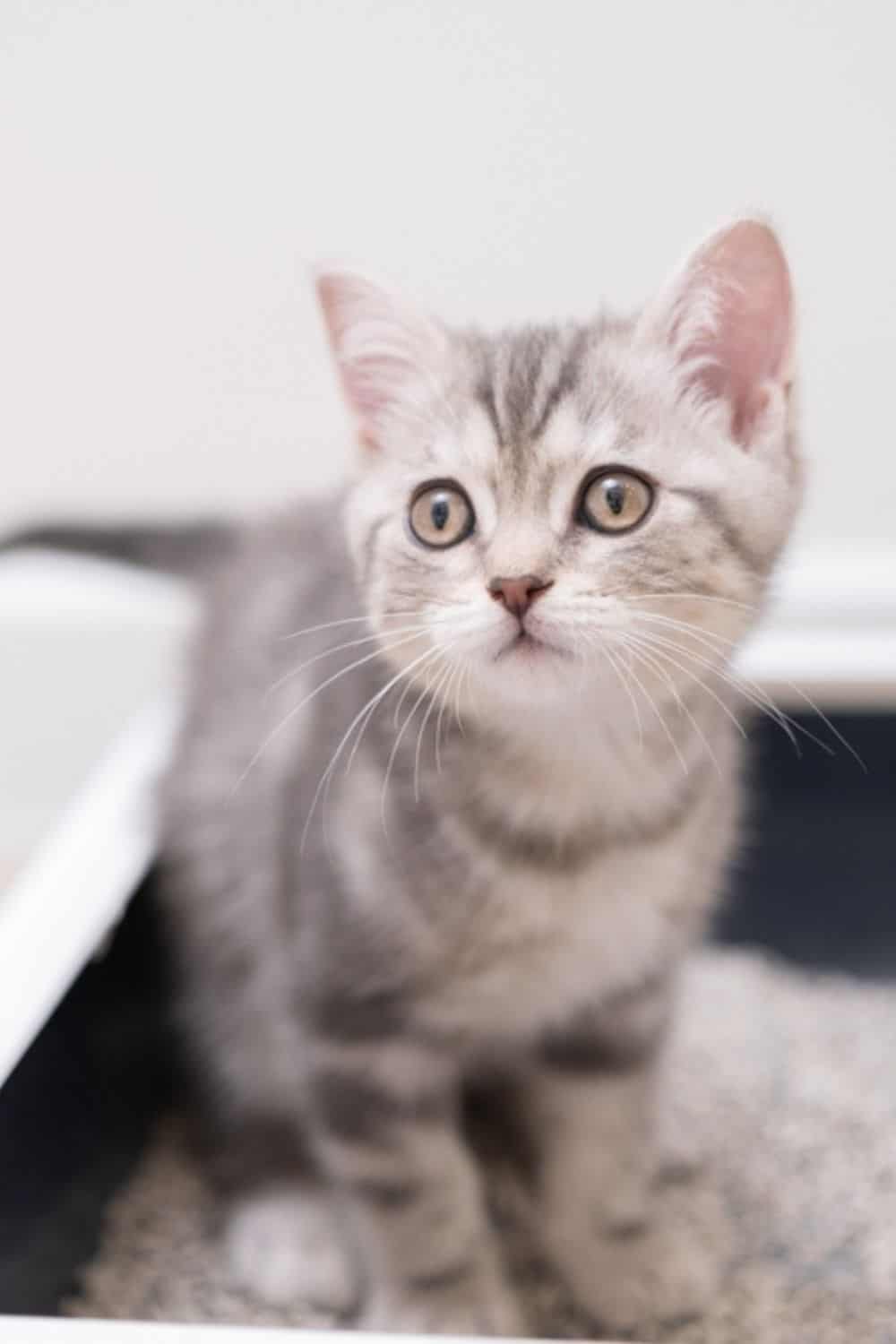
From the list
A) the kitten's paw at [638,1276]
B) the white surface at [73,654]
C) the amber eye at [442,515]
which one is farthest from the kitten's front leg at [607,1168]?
the white surface at [73,654]

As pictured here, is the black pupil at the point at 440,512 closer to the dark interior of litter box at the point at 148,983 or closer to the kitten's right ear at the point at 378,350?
the kitten's right ear at the point at 378,350

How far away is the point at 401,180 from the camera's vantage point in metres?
1.47

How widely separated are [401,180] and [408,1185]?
978 millimetres

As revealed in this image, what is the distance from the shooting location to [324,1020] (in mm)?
1008

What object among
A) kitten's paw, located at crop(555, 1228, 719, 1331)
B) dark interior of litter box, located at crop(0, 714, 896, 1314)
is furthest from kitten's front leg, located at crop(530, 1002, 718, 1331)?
dark interior of litter box, located at crop(0, 714, 896, 1314)

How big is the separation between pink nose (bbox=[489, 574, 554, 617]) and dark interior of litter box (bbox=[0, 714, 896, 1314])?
481 millimetres

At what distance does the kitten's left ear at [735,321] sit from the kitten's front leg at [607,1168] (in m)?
0.48

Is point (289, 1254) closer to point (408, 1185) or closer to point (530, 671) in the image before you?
point (408, 1185)

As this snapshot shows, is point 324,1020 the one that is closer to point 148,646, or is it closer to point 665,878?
point 665,878

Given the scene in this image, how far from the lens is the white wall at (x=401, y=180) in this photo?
1.41 metres

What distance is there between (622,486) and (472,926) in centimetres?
31

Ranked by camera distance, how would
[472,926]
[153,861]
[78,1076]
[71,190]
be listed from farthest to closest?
[71,190] < [153,861] < [78,1076] < [472,926]

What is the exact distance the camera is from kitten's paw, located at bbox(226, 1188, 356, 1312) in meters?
1.10

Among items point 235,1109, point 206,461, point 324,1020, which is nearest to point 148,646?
point 206,461
